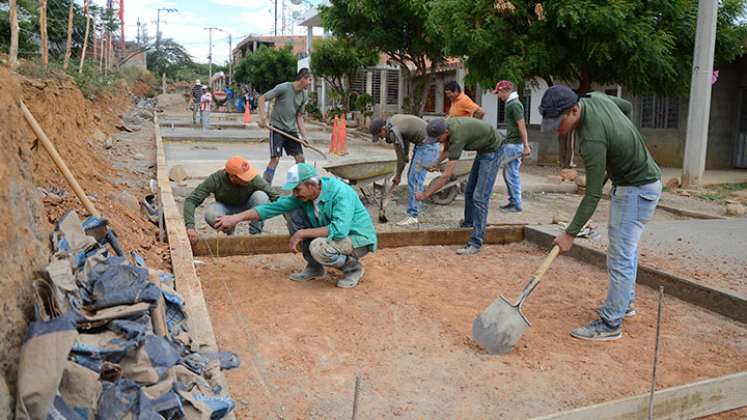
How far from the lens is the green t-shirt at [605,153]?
3701mm

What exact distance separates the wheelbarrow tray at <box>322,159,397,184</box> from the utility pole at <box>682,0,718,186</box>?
5559 mm

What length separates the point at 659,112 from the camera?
15.2 m

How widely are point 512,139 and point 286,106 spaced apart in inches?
110

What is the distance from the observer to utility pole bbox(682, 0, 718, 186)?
34.9ft

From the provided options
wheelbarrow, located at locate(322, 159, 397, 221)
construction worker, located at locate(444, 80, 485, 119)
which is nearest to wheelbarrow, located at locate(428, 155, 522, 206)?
wheelbarrow, located at locate(322, 159, 397, 221)

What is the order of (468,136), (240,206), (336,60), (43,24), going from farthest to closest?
(336,60) < (43,24) < (468,136) < (240,206)

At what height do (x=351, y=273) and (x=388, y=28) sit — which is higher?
(x=388, y=28)

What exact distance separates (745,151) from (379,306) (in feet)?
41.6

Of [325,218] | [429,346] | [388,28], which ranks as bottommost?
[429,346]

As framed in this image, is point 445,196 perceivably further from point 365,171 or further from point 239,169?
point 239,169

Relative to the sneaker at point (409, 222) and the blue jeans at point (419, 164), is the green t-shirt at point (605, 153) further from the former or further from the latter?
the sneaker at point (409, 222)

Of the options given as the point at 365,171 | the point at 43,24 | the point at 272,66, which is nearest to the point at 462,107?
the point at 365,171

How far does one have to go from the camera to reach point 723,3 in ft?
40.4

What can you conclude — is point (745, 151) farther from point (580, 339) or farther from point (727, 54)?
point (580, 339)
